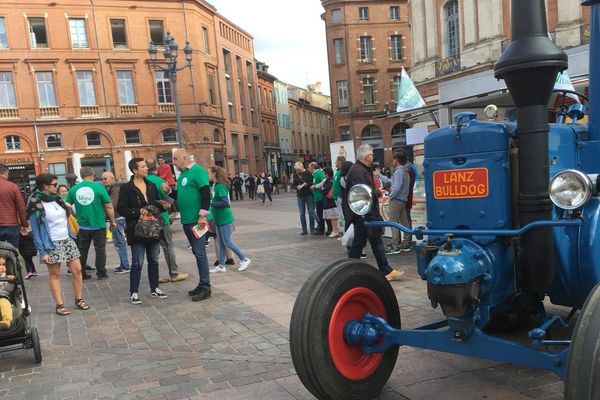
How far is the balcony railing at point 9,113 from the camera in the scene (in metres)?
34.6

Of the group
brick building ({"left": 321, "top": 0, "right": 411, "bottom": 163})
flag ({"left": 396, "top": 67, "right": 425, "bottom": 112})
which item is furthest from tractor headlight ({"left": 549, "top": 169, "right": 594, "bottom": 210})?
brick building ({"left": 321, "top": 0, "right": 411, "bottom": 163})

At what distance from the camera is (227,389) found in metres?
3.70

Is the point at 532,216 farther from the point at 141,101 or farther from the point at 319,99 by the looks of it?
the point at 319,99

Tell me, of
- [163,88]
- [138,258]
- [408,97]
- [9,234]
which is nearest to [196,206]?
[138,258]

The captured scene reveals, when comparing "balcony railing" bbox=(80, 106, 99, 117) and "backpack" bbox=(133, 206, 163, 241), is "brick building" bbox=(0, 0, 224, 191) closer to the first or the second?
"balcony railing" bbox=(80, 106, 99, 117)

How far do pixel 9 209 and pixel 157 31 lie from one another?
35479mm

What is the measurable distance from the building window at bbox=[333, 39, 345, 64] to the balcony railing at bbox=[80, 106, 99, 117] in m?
22.2

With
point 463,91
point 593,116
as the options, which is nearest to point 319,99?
point 463,91

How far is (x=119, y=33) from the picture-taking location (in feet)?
124

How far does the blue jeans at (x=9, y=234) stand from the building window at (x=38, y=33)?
111 ft

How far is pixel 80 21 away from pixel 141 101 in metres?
7.04

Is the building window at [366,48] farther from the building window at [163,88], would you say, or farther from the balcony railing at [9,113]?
the balcony railing at [9,113]

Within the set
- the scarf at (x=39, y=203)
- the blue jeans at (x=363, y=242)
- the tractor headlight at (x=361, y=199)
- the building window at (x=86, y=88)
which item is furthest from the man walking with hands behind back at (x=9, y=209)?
the building window at (x=86, y=88)

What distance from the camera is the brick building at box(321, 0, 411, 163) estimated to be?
46.3 meters
